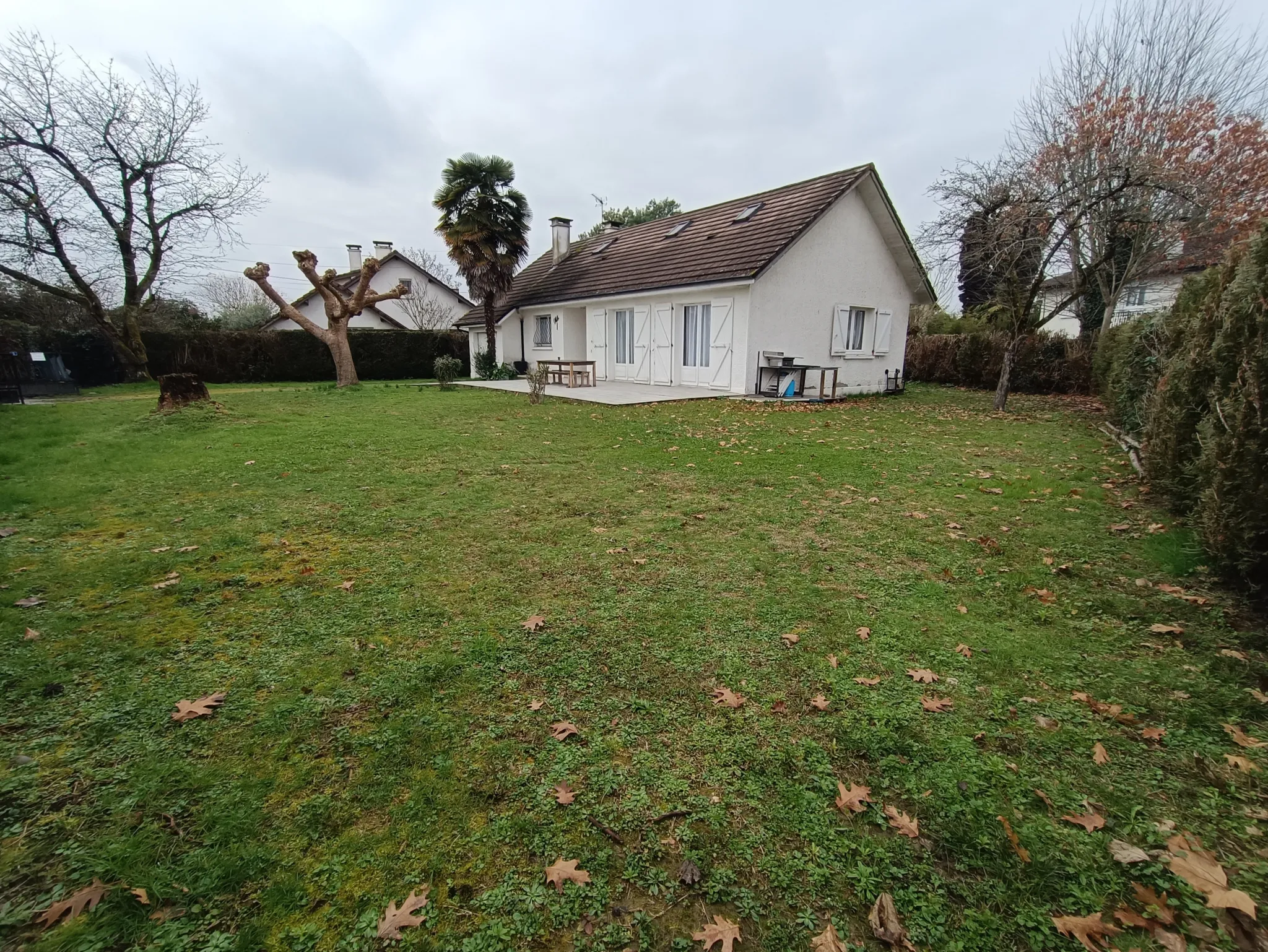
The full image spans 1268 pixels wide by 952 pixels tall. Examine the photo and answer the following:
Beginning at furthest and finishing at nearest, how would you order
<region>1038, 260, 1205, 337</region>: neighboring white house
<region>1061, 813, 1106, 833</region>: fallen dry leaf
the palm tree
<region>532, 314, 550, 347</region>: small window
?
<region>532, 314, 550, 347</region>: small window
the palm tree
<region>1038, 260, 1205, 337</region>: neighboring white house
<region>1061, 813, 1106, 833</region>: fallen dry leaf

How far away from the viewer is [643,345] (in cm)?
1673

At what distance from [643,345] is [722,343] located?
3076 mm

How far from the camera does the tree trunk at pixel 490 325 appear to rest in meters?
20.3

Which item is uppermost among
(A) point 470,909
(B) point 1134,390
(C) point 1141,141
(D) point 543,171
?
(D) point 543,171

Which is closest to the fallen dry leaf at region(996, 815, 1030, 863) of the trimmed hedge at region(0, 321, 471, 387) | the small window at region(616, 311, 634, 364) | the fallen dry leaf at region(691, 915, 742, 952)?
the fallen dry leaf at region(691, 915, 742, 952)

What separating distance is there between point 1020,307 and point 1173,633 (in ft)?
37.6

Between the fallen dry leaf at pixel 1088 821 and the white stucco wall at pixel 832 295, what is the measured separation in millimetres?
13006

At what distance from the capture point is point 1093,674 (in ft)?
8.77

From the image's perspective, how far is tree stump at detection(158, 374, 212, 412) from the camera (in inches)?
400

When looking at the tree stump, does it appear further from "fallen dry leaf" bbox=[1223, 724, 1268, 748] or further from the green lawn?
"fallen dry leaf" bbox=[1223, 724, 1268, 748]

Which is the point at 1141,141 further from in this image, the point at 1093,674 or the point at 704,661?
the point at 704,661

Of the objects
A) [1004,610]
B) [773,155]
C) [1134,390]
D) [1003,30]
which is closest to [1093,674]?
[1004,610]

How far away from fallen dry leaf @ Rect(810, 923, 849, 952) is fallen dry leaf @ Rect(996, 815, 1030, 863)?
0.71 meters

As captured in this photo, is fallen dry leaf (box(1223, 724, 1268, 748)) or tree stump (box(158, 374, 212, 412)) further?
tree stump (box(158, 374, 212, 412))
